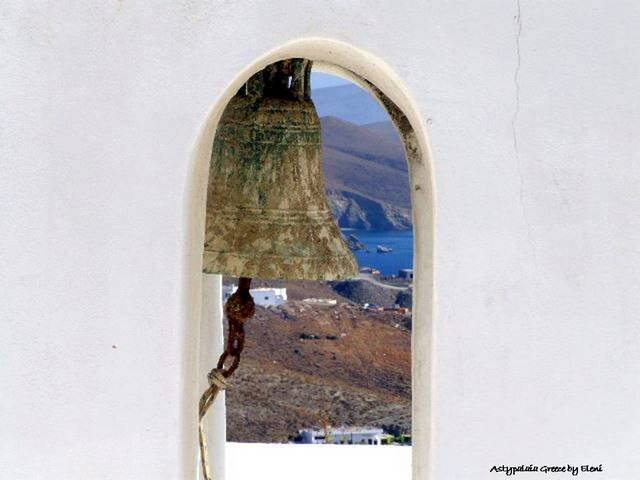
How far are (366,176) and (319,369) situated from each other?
53.0 inches

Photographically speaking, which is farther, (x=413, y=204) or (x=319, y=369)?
(x=319, y=369)

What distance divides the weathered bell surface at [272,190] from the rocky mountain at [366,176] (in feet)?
Answer: 16.3

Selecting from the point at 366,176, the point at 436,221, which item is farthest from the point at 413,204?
the point at 366,176

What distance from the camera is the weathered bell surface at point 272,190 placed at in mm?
3191

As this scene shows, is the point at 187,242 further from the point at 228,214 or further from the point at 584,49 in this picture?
the point at 584,49

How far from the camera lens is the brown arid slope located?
25.7 feet

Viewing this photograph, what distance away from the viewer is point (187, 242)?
281 cm

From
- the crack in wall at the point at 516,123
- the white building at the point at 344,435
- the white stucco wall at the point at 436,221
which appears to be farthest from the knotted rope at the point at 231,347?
the white building at the point at 344,435

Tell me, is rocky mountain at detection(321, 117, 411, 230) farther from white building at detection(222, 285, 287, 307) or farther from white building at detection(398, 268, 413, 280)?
white building at detection(222, 285, 287, 307)

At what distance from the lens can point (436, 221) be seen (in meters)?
2.83

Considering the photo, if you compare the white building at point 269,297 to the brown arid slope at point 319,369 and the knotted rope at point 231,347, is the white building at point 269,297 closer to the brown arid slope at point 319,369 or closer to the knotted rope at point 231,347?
the brown arid slope at point 319,369

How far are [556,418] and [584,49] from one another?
0.74m

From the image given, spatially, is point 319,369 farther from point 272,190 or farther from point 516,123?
point 516,123

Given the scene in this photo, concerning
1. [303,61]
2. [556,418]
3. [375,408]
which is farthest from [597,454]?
[375,408]
